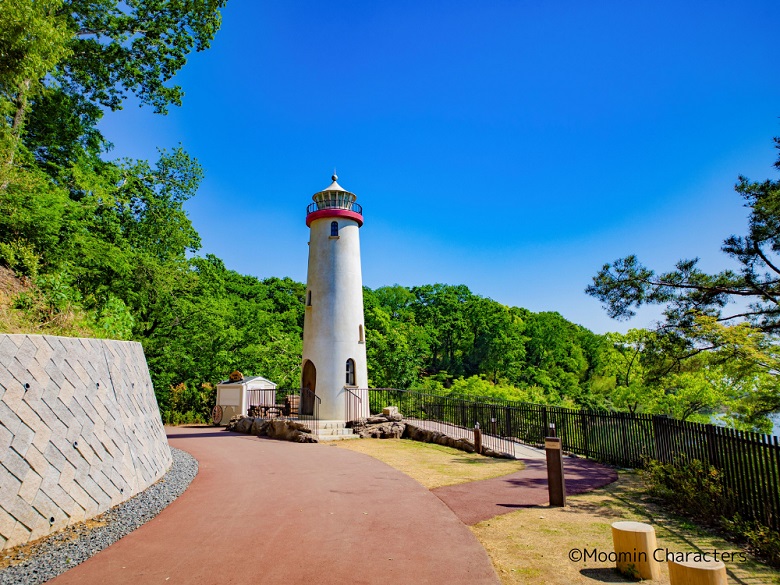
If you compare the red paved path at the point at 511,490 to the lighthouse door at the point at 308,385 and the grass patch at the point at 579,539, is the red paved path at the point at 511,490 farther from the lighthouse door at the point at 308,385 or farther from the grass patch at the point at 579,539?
the lighthouse door at the point at 308,385

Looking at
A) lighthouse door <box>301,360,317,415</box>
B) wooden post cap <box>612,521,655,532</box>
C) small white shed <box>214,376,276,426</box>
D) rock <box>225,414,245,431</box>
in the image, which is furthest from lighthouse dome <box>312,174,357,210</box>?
wooden post cap <box>612,521,655,532</box>

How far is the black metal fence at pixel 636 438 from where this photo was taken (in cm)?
649

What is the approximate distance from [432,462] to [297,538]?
6.91m

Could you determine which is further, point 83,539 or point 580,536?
point 580,536

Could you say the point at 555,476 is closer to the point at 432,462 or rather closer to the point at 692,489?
the point at 692,489

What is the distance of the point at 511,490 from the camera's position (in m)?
9.16

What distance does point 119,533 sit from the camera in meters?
6.47

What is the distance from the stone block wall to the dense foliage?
140 centimetres

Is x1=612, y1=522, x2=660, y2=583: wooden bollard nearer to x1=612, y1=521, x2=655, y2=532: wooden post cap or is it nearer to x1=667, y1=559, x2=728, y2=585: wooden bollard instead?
x1=612, y1=521, x2=655, y2=532: wooden post cap

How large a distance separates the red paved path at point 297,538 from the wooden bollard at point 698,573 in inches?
69.9

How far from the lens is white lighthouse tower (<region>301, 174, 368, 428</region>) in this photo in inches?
770

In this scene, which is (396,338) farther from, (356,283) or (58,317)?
(58,317)

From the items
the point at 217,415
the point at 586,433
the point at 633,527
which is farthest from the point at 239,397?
the point at 633,527

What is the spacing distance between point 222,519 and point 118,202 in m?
21.1
